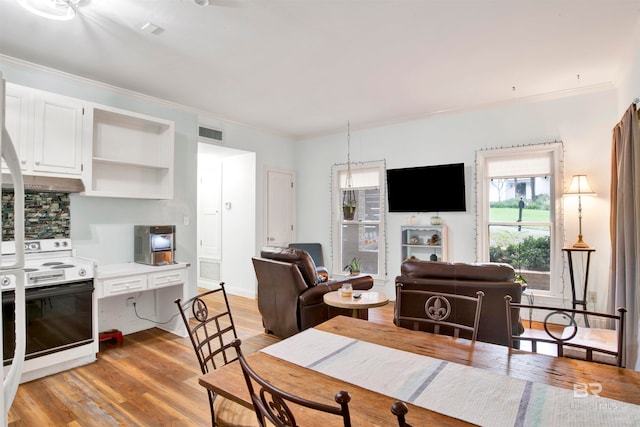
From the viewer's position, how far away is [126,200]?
3953 mm

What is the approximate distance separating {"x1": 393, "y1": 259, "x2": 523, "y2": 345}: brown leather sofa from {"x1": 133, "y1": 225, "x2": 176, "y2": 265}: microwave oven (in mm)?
2669

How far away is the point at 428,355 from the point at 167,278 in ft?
10.3

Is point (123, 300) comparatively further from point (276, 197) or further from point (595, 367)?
point (595, 367)

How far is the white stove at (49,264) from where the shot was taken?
2693mm

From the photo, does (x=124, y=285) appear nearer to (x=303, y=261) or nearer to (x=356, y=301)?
(x=303, y=261)

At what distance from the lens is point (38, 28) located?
267 centimetres

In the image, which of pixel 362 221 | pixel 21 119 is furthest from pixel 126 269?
pixel 362 221

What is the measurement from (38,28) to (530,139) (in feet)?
17.3

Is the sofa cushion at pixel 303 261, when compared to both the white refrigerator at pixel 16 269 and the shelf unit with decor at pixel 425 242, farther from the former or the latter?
the white refrigerator at pixel 16 269

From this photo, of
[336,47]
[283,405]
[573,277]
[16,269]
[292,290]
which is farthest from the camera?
[573,277]

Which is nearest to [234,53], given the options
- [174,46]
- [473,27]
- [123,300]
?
[174,46]

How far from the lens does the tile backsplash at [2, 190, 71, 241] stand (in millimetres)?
3109

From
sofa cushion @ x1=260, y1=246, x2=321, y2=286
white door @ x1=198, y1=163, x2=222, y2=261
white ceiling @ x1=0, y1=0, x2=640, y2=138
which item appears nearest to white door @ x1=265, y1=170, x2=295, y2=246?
white door @ x1=198, y1=163, x2=222, y2=261

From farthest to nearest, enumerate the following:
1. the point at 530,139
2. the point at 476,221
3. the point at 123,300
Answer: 1. the point at 476,221
2. the point at 530,139
3. the point at 123,300
